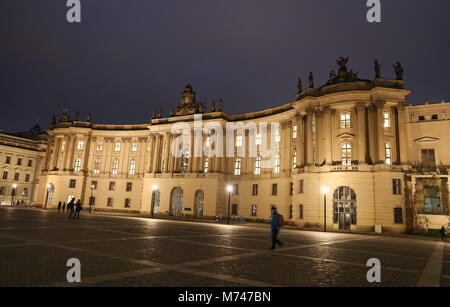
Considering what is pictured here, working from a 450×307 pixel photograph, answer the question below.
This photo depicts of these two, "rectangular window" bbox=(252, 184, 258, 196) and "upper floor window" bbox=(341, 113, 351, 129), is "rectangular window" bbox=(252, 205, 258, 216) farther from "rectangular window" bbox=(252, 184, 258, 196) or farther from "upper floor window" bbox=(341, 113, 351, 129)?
"upper floor window" bbox=(341, 113, 351, 129)

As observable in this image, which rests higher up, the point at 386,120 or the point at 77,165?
the point at 386,120

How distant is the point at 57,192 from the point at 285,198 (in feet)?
165

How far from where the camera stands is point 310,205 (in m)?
39.7

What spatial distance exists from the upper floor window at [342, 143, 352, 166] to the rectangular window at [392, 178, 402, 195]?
5.63 meters

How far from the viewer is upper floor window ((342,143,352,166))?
39.6 meters

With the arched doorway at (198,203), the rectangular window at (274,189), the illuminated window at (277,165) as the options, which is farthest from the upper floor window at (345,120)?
the arched doorway at (198,203)

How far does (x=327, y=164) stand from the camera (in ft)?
130

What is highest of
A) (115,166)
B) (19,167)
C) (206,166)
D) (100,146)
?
(100,146)

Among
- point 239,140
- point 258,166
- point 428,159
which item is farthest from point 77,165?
point 428,159

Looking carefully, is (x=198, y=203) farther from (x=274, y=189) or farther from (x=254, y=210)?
(x=274, y=189)

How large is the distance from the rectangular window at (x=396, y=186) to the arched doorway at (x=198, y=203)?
101ft

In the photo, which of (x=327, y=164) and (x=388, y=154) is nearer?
(x=388, y=154)

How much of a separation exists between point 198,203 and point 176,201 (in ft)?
17.3
